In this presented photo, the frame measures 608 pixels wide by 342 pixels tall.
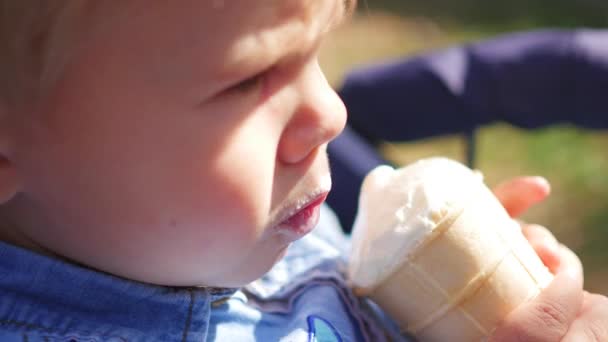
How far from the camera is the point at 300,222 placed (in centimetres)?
67

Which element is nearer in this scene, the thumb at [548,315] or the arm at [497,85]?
the thumb at [548,315]

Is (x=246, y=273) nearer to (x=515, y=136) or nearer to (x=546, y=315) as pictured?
(x=546, y=315)

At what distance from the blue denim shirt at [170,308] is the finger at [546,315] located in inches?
6.5

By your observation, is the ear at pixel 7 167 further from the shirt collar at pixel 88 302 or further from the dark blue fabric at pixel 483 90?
the dark blue fabric at pixel 483 90

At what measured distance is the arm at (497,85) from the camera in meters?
1.10

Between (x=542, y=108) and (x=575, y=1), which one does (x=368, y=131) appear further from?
(x=575, y=1)

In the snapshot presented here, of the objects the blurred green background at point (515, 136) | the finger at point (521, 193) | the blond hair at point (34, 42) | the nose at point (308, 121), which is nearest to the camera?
the blond hair at point (34, 42)

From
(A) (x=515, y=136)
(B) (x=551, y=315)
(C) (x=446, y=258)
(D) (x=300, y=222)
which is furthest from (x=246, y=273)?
(A) (x=515, y=136)

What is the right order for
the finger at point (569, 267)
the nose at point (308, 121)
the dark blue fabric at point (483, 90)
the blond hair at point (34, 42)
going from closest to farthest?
the blond hair at point (34, 42) < the nose at point (308, 121) < the finger at point (569, 267) < the dark blue fabric at point (483, 90)

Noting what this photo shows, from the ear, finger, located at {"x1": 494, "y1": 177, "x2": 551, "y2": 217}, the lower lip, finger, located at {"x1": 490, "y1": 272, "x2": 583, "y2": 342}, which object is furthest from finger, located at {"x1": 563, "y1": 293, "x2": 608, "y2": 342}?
the ear

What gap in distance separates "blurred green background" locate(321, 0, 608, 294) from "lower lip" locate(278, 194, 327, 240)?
0.59 m

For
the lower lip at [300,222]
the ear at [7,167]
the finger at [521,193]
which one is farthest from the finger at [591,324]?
the ear at [7,167]

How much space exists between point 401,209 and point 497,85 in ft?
1.60

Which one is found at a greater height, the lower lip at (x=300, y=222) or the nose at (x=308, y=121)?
the nose at (x=308, y=121)
